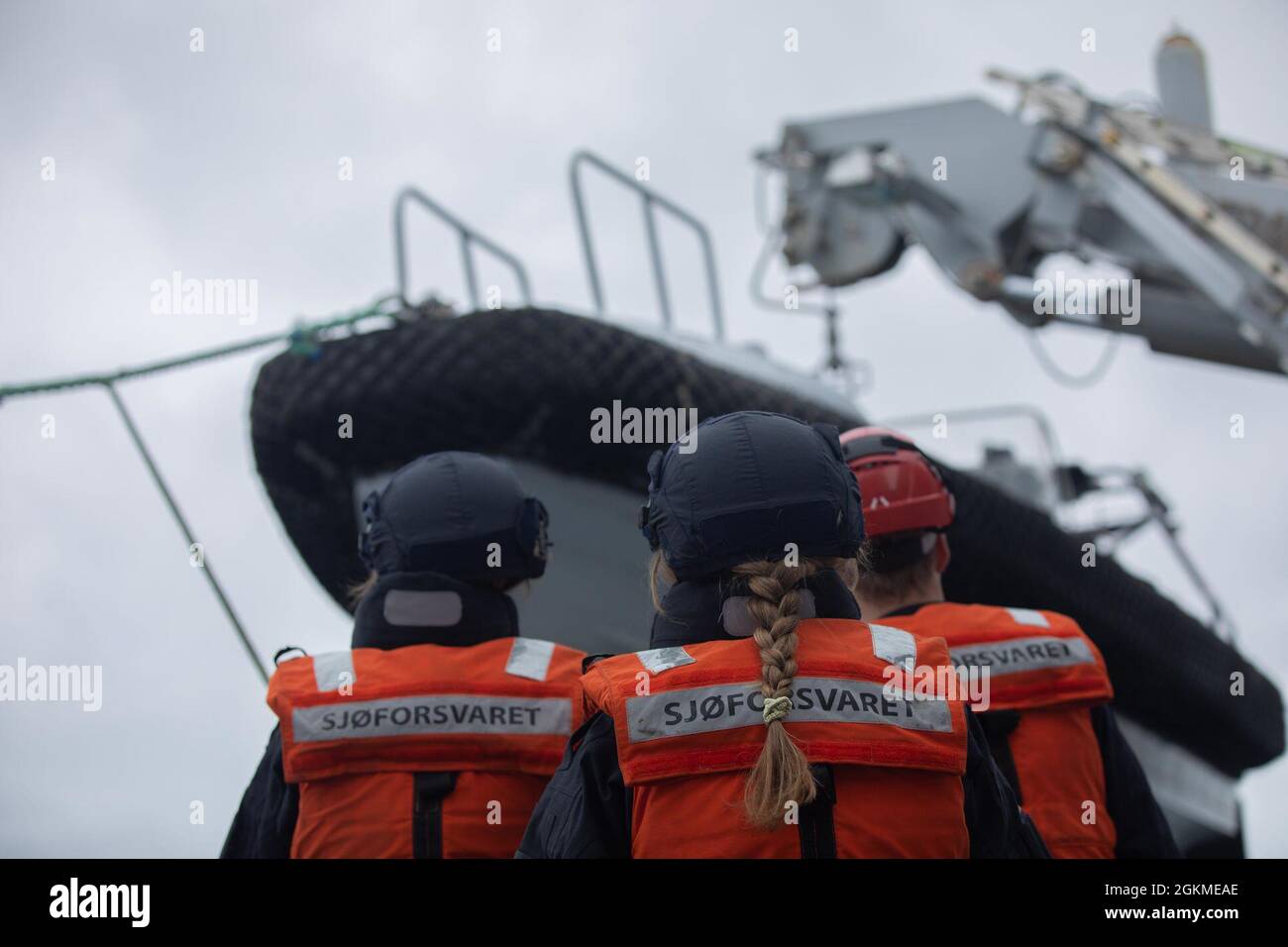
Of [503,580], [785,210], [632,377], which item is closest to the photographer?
[503,580]

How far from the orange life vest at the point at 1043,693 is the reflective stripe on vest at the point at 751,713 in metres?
0.65

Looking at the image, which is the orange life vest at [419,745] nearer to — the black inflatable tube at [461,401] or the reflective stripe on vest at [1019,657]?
the reflective stripe on vest at [1019,657]

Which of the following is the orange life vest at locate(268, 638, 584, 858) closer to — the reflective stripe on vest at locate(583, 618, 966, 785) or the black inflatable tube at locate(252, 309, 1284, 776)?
the reflective stripe on vest at locate(583, 618, 966, 785)

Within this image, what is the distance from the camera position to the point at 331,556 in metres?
4.16

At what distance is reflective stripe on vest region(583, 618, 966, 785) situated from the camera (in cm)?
143

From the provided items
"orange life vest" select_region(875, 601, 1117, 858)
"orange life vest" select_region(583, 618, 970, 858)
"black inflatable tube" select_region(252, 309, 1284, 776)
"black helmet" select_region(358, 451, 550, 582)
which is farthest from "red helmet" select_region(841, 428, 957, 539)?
"black inflatable tube" select_region(252, 309, 1284, 776)

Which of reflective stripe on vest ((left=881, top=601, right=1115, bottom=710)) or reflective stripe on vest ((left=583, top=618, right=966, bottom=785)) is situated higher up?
reflective stripe on vest ((left=583, top=618, right=966, bottom=785))

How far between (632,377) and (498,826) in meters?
1.88

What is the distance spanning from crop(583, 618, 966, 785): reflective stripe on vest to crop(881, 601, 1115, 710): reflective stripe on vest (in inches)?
25.9

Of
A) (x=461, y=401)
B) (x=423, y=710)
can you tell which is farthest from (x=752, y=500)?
(x=461, y=401)

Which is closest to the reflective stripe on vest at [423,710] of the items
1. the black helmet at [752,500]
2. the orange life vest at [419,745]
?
the orange life vest at [419,745]

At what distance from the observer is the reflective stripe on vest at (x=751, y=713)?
4.70 ft
